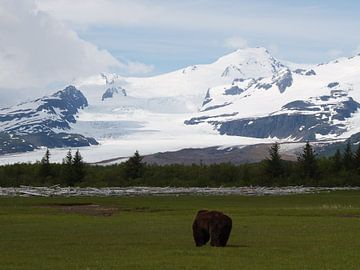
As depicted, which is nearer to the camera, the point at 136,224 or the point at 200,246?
the point at 200,246

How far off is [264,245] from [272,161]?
329 feet

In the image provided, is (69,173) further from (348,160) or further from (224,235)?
(224,235)

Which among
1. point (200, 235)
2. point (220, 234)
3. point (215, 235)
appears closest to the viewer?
point (220, 234)

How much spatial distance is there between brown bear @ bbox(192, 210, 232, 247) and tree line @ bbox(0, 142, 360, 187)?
323 feet

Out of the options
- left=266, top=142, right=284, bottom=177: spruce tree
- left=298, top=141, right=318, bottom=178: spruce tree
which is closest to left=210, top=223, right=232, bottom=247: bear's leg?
left=266, top=142, right=284, bottom=177: spruce tree

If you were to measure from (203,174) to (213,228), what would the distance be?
374 feet

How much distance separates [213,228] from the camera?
106ft

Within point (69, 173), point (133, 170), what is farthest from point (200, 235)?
point (133, 170)

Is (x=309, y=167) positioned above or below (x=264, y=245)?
above

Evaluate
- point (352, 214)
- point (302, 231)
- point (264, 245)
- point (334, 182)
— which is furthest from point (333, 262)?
point (334, 182)

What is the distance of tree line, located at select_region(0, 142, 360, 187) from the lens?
432ft

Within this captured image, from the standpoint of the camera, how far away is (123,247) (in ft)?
106

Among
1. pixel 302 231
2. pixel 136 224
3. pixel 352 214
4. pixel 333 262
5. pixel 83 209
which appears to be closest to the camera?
pixel 333 262

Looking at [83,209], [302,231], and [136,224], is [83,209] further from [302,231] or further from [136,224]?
[302,231]
